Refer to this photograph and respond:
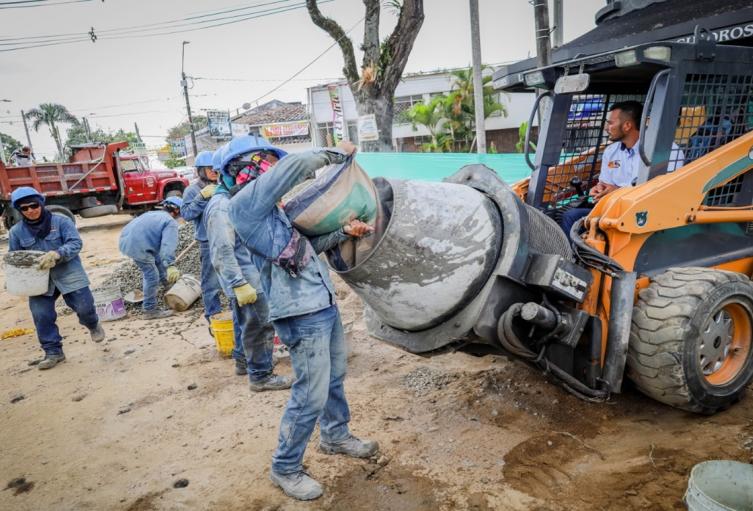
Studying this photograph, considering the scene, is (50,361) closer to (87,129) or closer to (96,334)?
(96,334)

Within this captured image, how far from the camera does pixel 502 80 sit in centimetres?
369

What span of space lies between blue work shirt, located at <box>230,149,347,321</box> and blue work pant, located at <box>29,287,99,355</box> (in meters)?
3.64

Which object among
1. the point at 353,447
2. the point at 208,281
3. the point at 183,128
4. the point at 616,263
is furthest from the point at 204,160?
the point at 183,128

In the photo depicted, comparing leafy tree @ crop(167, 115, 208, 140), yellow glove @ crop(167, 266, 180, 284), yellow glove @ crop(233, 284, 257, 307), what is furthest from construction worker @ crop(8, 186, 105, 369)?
leafy tree @ crop(167, 115, 208, 140)

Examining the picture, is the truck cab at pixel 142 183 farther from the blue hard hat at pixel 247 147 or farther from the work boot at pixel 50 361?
the blue hard hat at pixel 247 147

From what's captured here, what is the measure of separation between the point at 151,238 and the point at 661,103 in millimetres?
5689

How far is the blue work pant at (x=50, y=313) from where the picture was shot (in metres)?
5.04

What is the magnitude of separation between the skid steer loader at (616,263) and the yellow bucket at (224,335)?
7.39 ft

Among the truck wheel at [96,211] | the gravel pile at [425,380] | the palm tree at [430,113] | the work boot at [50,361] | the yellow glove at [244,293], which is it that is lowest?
the work boot at [50,361]

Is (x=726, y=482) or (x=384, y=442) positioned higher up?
(x=726, y=482)

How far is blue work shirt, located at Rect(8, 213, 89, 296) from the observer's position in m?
4.91

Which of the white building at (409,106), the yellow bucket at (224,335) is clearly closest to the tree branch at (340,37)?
the yellow bucket at (224,335)

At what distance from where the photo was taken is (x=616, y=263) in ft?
8.64

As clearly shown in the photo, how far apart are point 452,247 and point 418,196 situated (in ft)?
0.97
